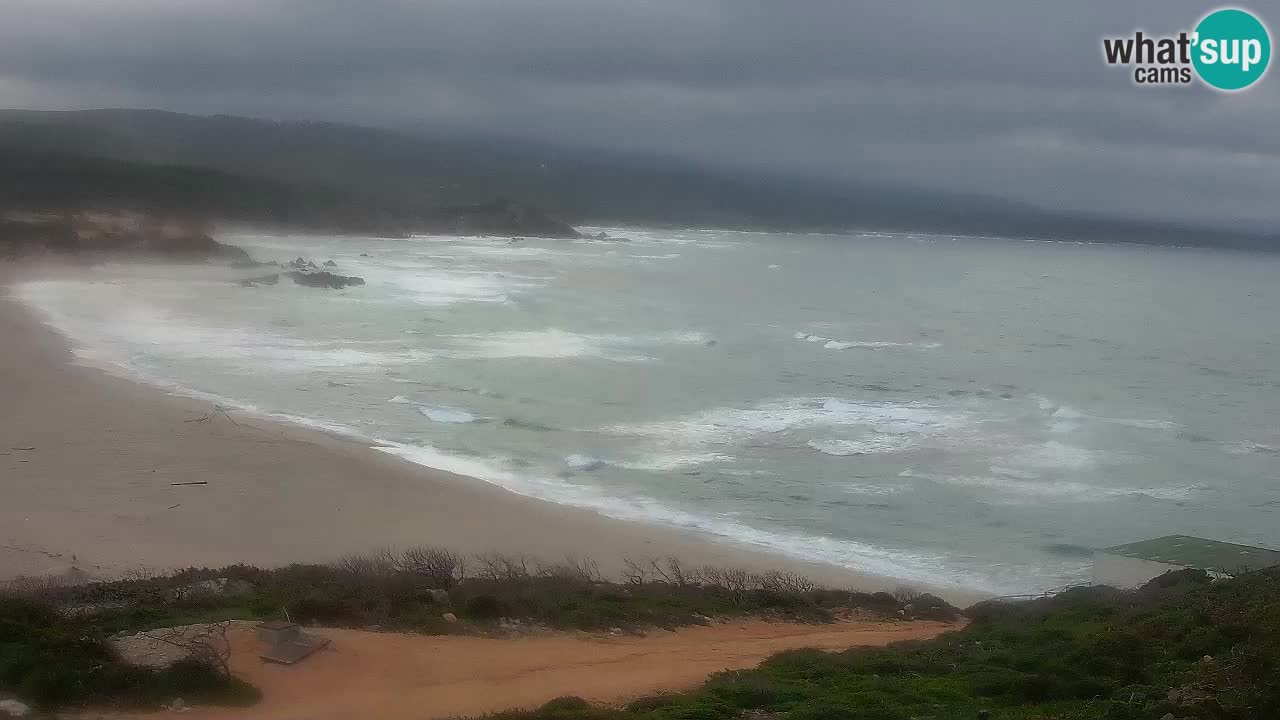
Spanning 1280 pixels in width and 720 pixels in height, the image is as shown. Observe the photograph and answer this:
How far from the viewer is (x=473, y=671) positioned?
908 centimetres

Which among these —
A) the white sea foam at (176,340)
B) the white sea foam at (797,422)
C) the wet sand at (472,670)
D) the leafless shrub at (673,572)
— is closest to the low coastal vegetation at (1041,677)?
the wet sand at (472,670)

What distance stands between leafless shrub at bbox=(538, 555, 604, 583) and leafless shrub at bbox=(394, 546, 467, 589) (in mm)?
1144

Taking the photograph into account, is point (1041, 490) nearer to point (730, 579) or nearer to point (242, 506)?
point (730, 579)

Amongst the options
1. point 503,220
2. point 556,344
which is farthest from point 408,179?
point 556,344

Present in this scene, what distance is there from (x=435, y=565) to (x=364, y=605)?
6.65 ft

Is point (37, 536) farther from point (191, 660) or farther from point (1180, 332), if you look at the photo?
point (1180, 332)

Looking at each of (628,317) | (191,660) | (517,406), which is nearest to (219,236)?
(628,317)

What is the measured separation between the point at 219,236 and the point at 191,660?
52.6 meters

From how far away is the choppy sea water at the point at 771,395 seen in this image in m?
18.5

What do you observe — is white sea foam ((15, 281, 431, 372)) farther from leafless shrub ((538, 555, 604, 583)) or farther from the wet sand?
the wet sand

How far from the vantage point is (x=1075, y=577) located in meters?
16.0

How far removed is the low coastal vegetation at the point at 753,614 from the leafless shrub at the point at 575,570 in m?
0.05

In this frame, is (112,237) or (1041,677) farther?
(112,237)

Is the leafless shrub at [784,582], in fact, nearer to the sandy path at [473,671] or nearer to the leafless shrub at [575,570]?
the sandy path at [473,671]
